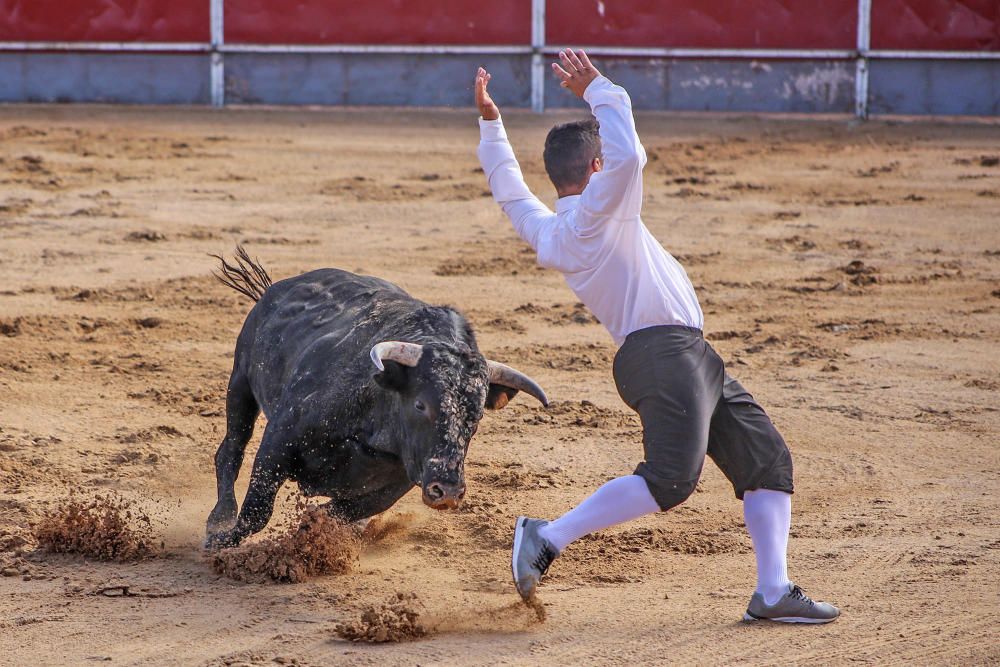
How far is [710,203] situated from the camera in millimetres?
10484

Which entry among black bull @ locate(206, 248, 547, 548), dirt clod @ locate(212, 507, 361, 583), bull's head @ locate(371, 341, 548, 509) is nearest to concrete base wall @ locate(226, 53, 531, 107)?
black bull @ locate(206, 248, 547, 548)

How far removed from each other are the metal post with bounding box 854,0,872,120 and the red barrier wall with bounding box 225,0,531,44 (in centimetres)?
318

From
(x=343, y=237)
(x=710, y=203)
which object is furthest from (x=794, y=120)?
(x=343, y=237)

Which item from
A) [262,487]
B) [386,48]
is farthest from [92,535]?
[386,48]

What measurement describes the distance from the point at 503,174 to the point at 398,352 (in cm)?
60

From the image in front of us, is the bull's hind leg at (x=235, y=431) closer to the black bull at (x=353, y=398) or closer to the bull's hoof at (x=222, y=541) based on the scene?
the black bull at (x=353, y=398)

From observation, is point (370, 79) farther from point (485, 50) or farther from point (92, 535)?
point (92, 535)

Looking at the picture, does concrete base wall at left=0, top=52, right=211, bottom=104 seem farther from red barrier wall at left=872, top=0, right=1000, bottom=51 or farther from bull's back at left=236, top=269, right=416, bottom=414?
bull's back at left=236, top=269, right=416, bottom=414

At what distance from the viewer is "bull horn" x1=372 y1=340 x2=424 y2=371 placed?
4074mm

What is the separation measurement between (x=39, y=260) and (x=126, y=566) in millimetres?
4560

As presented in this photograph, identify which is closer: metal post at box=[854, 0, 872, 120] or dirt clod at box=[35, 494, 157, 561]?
dirt clod at box=[35, 494, 157, 561]

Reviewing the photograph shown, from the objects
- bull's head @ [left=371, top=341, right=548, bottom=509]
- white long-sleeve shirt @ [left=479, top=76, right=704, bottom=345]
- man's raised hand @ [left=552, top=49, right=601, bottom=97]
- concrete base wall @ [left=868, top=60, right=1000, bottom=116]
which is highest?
concrete base wall @ [left=868, top=60, right=1000, bottom=116]

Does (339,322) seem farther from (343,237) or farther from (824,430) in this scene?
(343,237)

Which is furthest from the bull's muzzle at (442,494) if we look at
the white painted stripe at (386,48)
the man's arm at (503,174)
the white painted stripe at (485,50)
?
the white painted stripe at (386,48)
